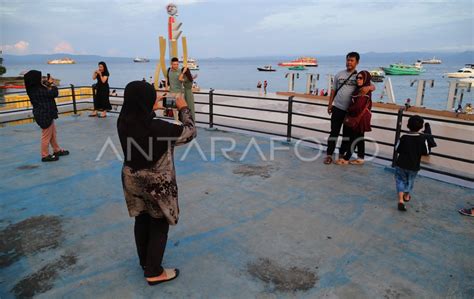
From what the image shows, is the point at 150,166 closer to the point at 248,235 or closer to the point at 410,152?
the point at 248,235

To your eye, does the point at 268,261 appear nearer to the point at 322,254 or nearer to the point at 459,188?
the point at 322,254

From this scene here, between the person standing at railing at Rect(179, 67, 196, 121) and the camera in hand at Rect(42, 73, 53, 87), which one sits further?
the person standing at railing at Rect(179, 67, 196, 121)

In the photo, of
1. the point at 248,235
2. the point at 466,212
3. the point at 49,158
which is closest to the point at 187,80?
the point at 49,158

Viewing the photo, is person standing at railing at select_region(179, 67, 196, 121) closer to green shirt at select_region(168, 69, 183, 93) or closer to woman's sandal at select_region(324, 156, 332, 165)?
green shirt at select_region(168, 69, 183, 93)

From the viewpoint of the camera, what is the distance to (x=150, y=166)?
245 centimetres

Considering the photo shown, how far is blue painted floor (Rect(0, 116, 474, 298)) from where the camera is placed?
2.71m

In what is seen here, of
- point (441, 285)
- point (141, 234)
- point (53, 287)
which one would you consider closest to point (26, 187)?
point (53, 287)

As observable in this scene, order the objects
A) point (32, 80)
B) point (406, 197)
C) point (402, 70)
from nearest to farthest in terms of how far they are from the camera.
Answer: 1. point (406, 197)
2. point (32, 80)
3. point (402, 70)

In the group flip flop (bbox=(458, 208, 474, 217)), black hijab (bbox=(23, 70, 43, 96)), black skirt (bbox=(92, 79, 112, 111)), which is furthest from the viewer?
black skirt (bbox=(92, 79, 112, 111))

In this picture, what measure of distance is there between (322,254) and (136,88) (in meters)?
2.17

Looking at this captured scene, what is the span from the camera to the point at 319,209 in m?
4.09

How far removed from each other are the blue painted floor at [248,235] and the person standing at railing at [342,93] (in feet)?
1.40

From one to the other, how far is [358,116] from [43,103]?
5.06 m

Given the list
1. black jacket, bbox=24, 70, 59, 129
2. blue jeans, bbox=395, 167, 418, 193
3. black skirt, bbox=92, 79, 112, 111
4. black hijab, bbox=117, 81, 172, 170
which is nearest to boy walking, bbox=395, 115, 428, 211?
blue jeans, bbox=395, 167, 418, 193
